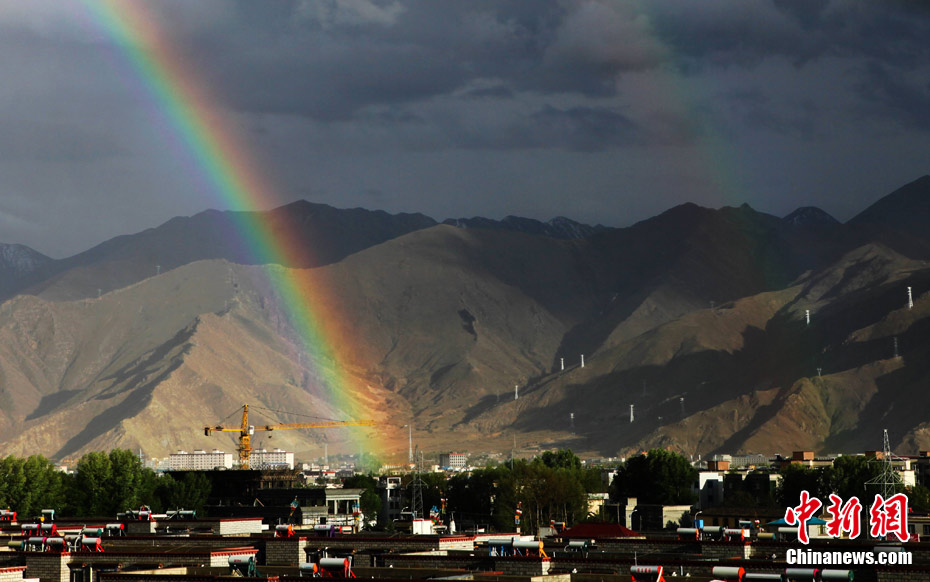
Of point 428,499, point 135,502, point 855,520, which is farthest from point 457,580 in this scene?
point 428,499

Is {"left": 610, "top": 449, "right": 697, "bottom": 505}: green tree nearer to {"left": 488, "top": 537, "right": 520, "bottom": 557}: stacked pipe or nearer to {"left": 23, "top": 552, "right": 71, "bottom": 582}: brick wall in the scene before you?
{"left": 488, "top": 537, "right": 520, "bottom": 557}: stacked pipe

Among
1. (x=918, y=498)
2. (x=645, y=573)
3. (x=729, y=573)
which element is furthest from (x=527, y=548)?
(x=918, y=498)

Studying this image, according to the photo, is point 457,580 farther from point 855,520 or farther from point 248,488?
point 248,488

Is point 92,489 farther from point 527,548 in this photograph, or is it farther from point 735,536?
point 527,548

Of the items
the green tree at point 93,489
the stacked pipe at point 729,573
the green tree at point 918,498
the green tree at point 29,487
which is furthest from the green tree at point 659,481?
the stacked pipe at point 729,573

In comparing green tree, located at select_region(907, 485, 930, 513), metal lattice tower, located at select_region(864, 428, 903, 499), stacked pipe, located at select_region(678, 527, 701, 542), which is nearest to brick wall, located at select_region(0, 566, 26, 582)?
stacked pipe, located at select_region(678, 527, 701, 542)
